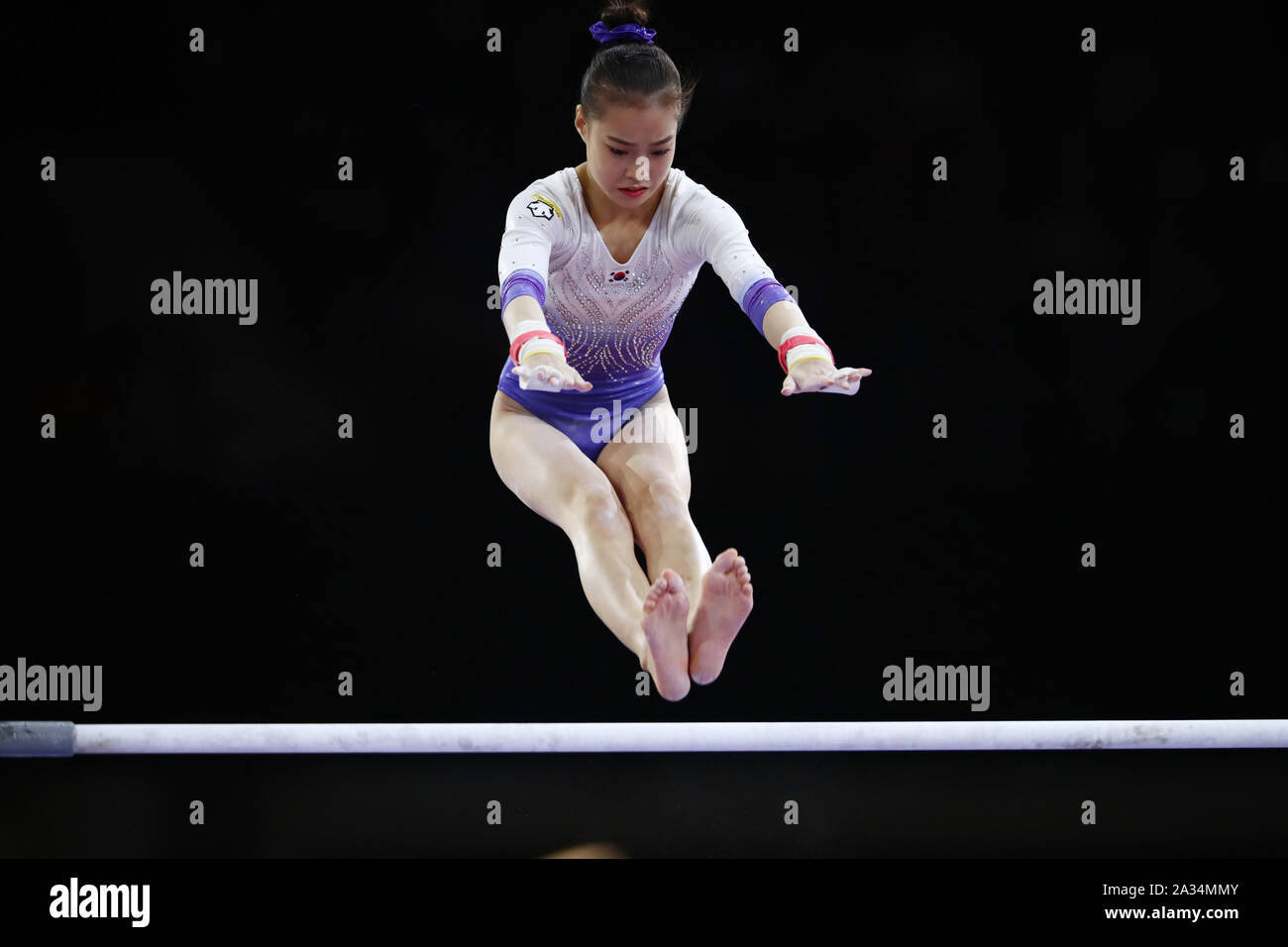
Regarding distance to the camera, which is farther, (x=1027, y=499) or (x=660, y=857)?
(x=1027, y=499)

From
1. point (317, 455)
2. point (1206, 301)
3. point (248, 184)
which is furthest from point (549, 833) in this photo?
point (1206, 301)

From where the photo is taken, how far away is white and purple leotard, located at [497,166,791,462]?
3.34 m

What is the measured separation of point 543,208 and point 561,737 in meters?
1.53

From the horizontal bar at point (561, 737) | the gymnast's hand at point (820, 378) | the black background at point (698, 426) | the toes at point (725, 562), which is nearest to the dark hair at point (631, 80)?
the gymnast's hand at point (820, 378)

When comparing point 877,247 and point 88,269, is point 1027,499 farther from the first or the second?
point 88,269

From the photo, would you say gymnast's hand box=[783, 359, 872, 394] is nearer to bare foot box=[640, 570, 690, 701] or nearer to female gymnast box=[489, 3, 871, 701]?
female gymnast box=[489, 3, 871, 701]

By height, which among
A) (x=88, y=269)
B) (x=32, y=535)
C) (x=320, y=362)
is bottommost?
(x=32, y=535)

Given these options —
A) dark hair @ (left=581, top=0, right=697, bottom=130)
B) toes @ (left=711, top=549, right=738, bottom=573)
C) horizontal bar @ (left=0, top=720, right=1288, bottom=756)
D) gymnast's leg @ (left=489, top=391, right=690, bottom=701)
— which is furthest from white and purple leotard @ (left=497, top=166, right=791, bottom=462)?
horizontal bar @ (left=0, top=720, right=1288, bottom=756)

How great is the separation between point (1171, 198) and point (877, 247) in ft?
3.47

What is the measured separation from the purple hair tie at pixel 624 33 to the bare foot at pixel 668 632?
136 cm

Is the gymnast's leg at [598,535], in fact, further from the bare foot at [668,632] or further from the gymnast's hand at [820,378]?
the gymnast's hand at [820,378]

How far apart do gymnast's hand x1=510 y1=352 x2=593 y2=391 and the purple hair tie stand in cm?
93

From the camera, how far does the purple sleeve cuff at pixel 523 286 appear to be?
3205mm

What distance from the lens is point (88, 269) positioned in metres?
4.80
